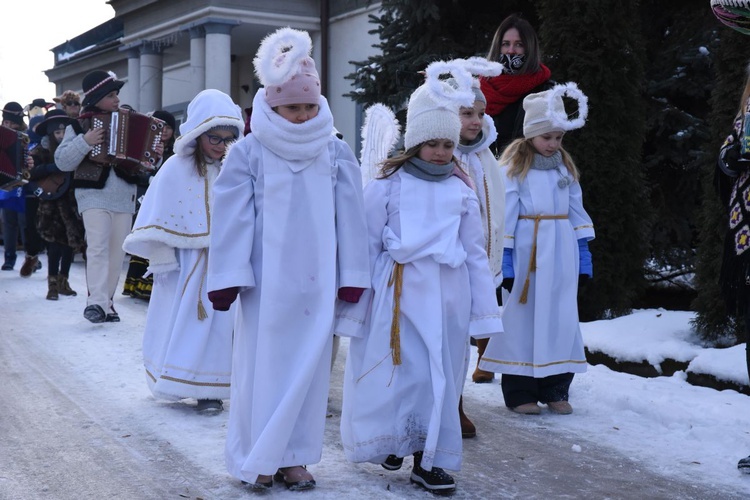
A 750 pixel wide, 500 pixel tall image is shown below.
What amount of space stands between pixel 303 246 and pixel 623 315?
4891 millimetres

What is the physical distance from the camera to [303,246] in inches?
176

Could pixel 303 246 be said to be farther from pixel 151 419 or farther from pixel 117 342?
pixel 117 342

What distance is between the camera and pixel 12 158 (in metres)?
12.5

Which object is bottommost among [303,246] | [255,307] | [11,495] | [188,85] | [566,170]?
[11,495]

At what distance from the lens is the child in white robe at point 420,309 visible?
4523mm

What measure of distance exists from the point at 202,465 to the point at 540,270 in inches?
98.9

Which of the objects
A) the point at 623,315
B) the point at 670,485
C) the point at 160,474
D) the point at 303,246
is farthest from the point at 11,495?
the point at 623,315

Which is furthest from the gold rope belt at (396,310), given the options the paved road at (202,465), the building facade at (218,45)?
the building facade at (218,45)

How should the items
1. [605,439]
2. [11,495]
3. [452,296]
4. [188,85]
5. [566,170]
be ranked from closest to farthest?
[11,495], [452,296], [605,439], [566,170], [188,85]

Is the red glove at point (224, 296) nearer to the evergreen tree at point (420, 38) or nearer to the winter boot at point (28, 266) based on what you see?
the evergreen tree at point (420, 38)

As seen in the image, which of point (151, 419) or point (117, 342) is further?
point (117, 342)

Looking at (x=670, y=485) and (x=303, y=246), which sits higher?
(x=303, y=246)

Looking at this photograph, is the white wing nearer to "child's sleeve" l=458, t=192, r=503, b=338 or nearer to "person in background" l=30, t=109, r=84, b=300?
"child's sleeve" l=458, t=192, r=503, b=338

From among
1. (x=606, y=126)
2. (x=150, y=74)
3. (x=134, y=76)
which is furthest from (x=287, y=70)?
(x=134, y=76)
